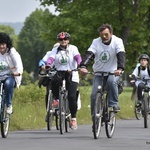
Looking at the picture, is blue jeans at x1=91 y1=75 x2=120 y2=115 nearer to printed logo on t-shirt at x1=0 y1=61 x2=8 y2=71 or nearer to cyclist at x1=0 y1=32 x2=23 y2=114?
cyclist at x1=0 y1=32 x2=23 y2=114

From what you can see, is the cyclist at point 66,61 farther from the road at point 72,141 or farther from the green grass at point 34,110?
the green grass at point 34,110

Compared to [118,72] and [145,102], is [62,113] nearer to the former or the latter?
[118,72]

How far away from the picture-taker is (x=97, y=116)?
12172 millimetres

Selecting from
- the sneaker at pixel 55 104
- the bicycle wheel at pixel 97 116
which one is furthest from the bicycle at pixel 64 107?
the bicycle wheel at pixel 97 116

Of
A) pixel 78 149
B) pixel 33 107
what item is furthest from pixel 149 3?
pixel 78 149

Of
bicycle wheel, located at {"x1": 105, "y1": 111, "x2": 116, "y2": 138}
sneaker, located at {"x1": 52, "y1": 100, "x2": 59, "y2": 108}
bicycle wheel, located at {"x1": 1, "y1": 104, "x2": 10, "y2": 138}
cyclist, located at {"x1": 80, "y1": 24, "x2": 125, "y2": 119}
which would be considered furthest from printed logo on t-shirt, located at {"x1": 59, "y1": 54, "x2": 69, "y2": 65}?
bicycle wheel, located at {"x1": 1, "y1": 104, "x2": 10, "y2": 138}

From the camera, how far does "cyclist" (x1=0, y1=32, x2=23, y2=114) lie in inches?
505

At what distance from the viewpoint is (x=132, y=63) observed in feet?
142

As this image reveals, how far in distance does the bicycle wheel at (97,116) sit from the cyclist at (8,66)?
1.41 m

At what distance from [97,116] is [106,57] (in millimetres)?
1042

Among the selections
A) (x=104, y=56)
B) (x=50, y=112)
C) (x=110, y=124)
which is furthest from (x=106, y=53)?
(x=50, y=112)

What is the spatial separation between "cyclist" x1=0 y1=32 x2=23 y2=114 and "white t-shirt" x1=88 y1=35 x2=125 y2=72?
1.26 m

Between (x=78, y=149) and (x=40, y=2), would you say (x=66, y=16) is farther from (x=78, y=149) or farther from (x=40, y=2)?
(x=78, y=149)

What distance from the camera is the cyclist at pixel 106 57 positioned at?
1253 centimetres
